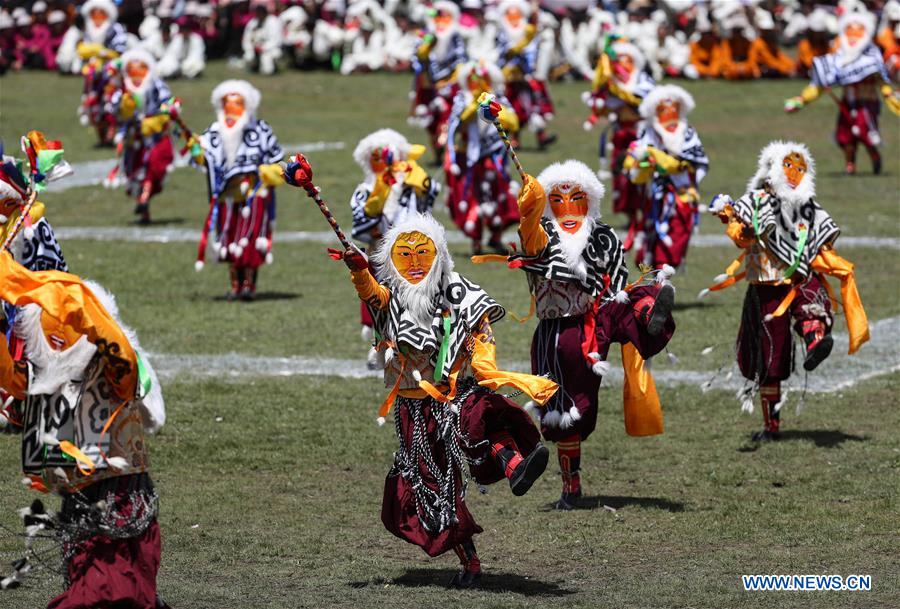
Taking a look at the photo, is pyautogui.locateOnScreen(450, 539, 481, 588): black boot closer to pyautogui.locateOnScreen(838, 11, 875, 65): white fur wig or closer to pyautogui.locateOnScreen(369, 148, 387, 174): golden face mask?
pyautogui.locateOnScreen(369, 148, 387, 174): golden face mask

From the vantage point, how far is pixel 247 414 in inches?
475

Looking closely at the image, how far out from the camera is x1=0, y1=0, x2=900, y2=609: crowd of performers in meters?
6.93

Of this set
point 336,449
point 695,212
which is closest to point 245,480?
point 336,449

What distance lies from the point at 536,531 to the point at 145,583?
2899 millimetres

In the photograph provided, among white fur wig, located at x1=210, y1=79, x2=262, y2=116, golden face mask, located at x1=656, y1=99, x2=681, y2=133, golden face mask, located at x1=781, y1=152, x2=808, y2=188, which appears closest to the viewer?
golden face mask, located at x1=781, y1=152, x2=808, y2=188

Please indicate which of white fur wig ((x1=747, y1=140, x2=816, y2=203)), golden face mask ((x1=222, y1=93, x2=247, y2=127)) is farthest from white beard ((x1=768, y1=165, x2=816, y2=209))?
golden face mask ((x1=222, y1=93, x2=247, y2=127))

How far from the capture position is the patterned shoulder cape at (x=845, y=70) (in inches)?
908

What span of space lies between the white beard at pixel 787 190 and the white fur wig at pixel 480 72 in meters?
8.66

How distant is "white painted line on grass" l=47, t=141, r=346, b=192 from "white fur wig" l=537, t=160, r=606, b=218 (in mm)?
14306

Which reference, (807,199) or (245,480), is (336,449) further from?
(807,199)

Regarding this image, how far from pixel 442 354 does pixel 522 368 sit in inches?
208

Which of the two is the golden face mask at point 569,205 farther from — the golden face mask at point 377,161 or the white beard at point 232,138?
the white beard at point 232,138

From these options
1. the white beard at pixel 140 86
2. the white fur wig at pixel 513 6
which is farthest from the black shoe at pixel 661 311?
the white fur wig at pixel 513 6

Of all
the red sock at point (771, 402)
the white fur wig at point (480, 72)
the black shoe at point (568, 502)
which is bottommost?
the black shoe at point (568, 502)
